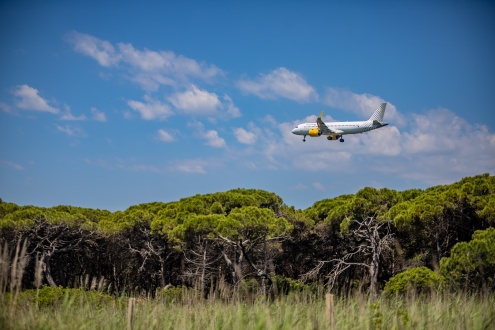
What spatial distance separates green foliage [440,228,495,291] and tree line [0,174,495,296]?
5 centimetres

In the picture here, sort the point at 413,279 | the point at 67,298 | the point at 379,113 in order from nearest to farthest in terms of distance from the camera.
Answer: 1. the point at 67,298
2. the point at 413,279
3. the point at 379,113

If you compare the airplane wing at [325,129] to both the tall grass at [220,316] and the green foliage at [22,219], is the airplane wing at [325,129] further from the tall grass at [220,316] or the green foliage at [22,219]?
the tall grass at [220,316]

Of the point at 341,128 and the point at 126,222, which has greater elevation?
the point at 341,128

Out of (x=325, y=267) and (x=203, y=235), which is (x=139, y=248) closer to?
(x=203, y=235)

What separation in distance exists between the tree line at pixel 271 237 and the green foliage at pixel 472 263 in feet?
0.17

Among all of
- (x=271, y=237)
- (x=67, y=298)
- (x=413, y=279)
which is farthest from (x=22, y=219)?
(x=67, y=298)

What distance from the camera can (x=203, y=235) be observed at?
2294 cm

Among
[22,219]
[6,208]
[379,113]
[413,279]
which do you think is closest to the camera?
[413,279]

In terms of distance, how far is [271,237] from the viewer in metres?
22.8

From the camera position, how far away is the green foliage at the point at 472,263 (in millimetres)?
14458

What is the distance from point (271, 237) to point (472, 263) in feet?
32.1

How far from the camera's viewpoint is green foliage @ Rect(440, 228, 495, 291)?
14458 mm

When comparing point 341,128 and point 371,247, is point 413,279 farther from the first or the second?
point 341,128

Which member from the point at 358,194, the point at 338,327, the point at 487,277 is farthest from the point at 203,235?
the point at 338,327
